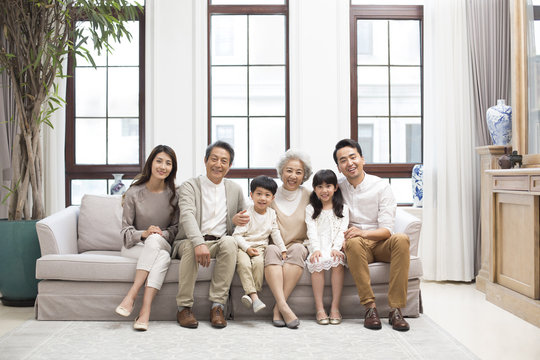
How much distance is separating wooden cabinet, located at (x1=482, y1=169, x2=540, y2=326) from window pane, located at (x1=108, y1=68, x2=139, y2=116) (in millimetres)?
3028

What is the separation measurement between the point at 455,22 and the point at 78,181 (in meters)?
3.56

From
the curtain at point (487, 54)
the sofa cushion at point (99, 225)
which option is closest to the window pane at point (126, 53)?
the sofa cushion at point (99, 225)

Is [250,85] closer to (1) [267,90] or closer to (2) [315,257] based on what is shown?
(1) [267,90]

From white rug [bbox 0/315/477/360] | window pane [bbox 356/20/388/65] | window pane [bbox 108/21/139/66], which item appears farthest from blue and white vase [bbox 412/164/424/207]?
window pane [bbox 108/21/139/66]

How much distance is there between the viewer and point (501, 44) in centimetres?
434

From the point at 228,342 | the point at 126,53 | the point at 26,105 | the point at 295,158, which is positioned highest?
the point at 126,53

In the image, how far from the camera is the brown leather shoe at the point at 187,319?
289 cm

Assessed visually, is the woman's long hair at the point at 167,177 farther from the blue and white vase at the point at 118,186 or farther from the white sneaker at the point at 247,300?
the blue and white vase at the point at 118,186

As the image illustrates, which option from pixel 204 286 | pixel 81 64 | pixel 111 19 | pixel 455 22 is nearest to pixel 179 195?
pixel 204 286

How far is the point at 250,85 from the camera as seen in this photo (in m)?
4.73

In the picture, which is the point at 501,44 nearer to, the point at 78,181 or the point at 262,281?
the point at 262,281

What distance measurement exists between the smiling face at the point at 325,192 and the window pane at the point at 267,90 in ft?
5.29

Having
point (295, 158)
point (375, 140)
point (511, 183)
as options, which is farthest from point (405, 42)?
point (295, 158)

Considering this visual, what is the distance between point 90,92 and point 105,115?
0.82 ft
